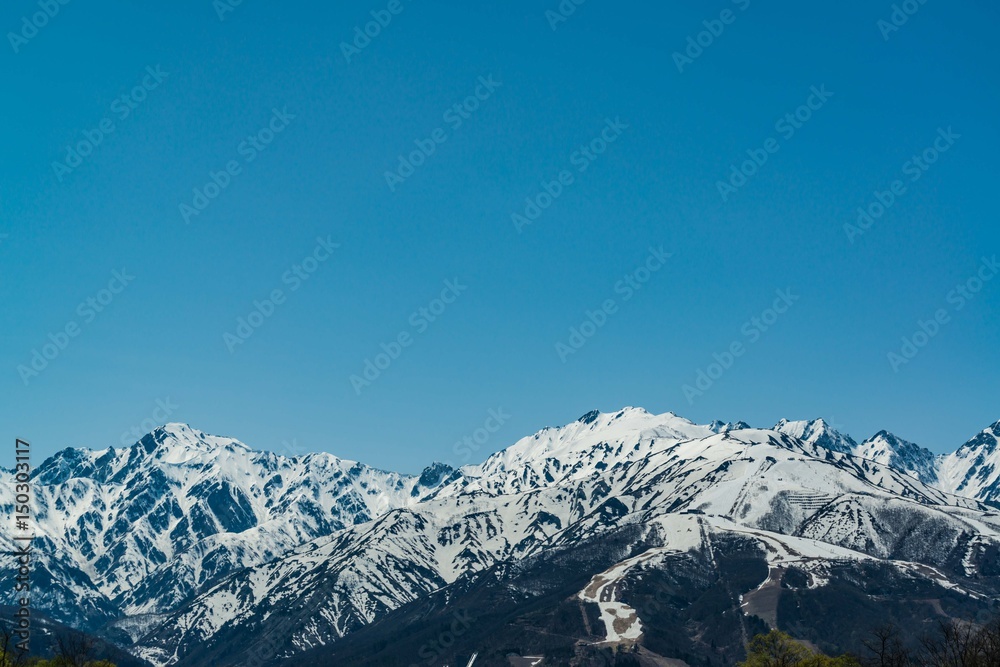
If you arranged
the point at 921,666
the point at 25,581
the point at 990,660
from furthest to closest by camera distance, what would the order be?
1. the point at 921,666
2. the point at 990,660
3. the point at 25,581

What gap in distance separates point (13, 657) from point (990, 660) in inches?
6107

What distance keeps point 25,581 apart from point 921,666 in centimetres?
13583

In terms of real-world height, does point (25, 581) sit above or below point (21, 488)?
below

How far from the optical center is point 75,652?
7234 inches

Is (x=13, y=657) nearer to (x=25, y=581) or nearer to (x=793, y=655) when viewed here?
(x=25, y=581)

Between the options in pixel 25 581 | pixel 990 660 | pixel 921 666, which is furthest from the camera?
pixel 921 666

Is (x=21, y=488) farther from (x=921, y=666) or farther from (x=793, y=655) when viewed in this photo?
(x=921, y=666)

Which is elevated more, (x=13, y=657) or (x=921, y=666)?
(x=13, y=657)

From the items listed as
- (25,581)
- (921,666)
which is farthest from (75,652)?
(921,666)

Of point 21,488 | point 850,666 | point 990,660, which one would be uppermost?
point 21,488

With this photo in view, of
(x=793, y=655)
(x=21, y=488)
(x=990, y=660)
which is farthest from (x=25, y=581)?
(x=990, y=660)

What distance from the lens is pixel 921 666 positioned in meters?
175

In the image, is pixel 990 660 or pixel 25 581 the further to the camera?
pixel 990 660

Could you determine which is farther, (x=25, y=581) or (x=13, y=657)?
(x=13, y=657)
